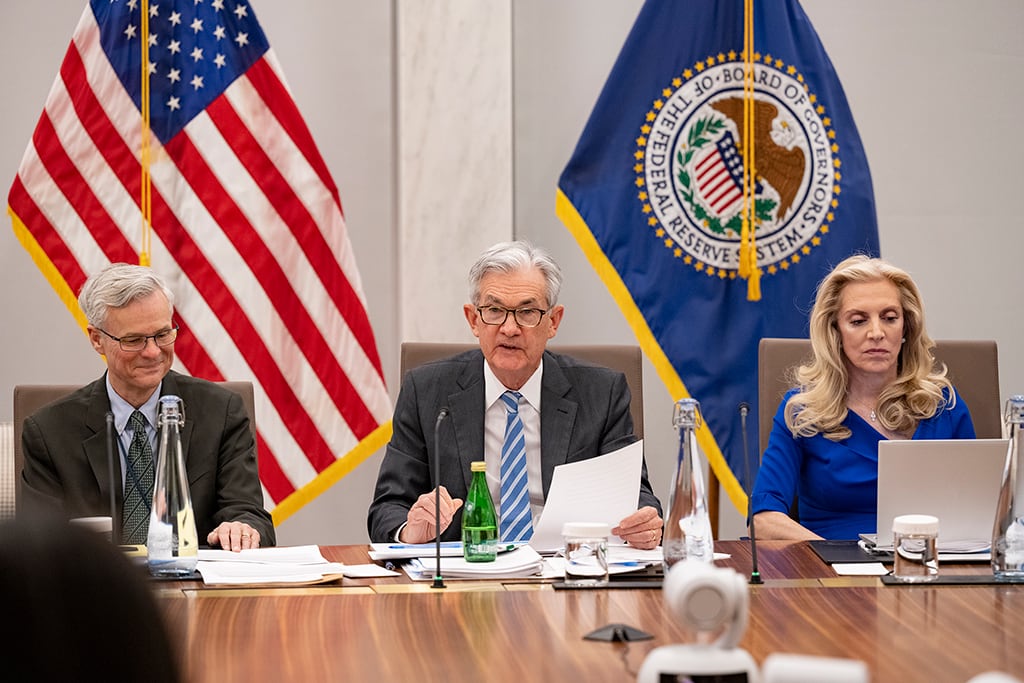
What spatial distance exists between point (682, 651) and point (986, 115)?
4.34 m

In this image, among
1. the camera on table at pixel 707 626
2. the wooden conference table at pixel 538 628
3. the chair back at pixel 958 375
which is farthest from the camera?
the chair back at pixel 958 375

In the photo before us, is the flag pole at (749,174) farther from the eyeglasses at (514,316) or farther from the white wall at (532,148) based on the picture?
the eyeglasses at (514,316)

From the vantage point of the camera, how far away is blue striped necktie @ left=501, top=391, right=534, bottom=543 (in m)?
2.75

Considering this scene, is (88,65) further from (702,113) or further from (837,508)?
(837,508)

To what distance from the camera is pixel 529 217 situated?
15.8ft

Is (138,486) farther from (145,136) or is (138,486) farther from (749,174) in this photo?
(749,174)

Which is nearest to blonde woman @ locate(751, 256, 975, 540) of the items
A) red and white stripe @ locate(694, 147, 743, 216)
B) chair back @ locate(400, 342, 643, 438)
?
chair back @ locate(400, 342, 643, 438)

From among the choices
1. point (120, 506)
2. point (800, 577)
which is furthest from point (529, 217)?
point (800, 577)

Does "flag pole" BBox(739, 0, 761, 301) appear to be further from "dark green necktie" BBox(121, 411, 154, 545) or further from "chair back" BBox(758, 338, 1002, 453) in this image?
"dark green necktie" BBox(121, 411, 154, 545)

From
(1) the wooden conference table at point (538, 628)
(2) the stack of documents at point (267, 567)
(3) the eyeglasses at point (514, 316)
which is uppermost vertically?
(3) the eyeglasses at point (514, 316)

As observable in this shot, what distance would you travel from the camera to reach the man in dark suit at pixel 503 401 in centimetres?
287

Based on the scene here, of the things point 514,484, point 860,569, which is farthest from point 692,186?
point 860,569

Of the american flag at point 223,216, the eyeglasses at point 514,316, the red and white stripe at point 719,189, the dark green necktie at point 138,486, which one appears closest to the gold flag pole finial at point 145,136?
the american flag at point 223,216

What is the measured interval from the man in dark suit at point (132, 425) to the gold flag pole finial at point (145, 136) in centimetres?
101
